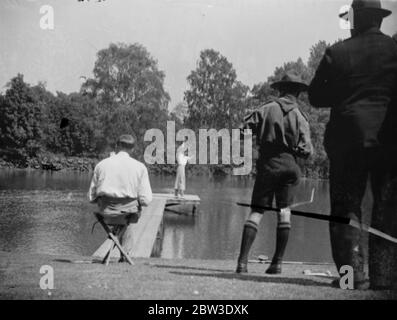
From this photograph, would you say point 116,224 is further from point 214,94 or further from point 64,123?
point 214,94

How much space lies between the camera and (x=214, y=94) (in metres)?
8.94

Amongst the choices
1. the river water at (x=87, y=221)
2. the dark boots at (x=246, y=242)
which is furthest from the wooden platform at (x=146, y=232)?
the dark boots at (x=246, y=242)

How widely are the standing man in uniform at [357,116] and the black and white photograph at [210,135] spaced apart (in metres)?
0.02

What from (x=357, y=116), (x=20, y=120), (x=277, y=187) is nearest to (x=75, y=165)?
(x=20, y=120)

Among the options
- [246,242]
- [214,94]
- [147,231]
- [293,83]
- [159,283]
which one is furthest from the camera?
[147,231]

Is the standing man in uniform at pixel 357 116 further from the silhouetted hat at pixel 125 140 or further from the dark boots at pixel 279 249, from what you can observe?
the silhouetted hat at pixel 125 140

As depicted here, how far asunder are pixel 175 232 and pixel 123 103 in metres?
6.20

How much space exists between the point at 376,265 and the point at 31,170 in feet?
19.2

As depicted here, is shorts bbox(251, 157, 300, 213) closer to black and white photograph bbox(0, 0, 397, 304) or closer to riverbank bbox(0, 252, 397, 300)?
black and white photograph bbox(0, 0, 397, 304)

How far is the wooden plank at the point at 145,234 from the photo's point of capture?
8398 millimetres

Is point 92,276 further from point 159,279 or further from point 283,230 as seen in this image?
point 283,230

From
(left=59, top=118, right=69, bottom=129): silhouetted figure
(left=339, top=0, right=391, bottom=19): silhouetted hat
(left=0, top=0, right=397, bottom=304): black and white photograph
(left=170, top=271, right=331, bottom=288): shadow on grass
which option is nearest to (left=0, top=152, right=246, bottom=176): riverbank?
(left=0, top=0, right=397, bottom=304): black and white photograph

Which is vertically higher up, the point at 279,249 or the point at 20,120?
the point at 20,120
